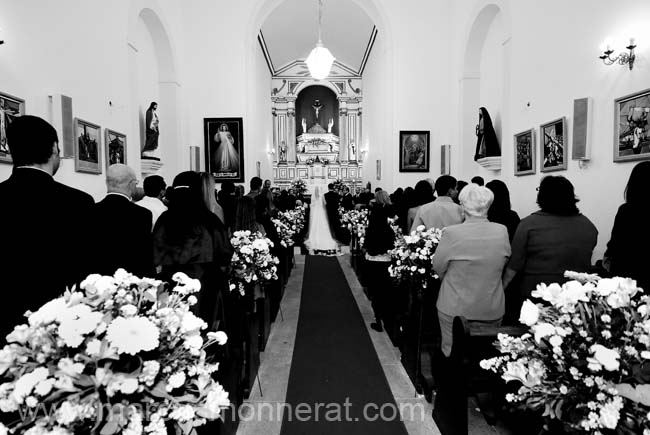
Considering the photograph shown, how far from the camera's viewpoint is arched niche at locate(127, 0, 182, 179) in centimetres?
958

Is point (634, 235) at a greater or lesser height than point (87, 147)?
lesser

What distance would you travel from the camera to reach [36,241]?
1.78m

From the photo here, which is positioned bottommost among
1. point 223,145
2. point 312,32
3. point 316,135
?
point 223,145

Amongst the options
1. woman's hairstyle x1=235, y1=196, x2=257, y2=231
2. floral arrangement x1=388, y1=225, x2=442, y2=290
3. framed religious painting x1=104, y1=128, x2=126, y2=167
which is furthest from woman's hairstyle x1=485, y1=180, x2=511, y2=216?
framed religious painting x1=104, y1=128, x2=126, y2=167

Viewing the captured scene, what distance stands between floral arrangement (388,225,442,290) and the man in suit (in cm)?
276

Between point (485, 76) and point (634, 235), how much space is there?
8.59 metres

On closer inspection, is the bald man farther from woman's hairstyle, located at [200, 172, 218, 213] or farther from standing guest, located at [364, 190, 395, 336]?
standing guest, located at [364, 190, 395, 336]

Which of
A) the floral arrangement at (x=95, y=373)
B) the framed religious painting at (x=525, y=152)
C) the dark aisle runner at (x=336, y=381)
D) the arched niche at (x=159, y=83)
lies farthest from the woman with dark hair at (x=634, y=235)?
the arched niche at (x=159, y=83)

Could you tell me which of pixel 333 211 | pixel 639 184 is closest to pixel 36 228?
pixel 639 184

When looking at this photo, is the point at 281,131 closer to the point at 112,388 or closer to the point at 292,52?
the point at 292,52

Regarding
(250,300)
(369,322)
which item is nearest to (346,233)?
(369,322)

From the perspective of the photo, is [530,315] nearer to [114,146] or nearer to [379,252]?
[379,252]

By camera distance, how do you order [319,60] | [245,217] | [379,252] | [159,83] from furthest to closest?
1. [319,60]
2. [159,83]
3. [379,252]
4. [245,217]

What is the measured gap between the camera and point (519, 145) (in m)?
7.66
